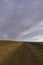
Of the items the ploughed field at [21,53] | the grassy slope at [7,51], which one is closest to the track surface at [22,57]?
the ploughed field at [21,53]

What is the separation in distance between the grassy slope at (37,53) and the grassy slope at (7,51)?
39 centimetres

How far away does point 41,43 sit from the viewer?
429cm

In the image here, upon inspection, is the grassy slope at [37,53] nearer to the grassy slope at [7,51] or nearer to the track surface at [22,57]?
the track surface at [22,57]

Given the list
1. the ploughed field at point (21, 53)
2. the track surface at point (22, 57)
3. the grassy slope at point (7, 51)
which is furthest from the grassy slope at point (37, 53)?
the grassy slope at point (7, 51)

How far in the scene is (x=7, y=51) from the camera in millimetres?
4066

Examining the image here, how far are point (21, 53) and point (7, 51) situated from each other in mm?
383

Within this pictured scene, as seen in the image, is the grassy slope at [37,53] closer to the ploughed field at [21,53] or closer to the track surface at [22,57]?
the ploughed field at [21,53]

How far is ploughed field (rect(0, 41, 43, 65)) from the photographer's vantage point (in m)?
3.80

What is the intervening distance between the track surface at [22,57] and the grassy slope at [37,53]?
11cm

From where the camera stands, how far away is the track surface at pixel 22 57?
3770mm

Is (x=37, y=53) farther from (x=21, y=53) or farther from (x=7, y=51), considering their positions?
(x=7, y=51)

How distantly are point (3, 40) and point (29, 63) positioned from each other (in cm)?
97

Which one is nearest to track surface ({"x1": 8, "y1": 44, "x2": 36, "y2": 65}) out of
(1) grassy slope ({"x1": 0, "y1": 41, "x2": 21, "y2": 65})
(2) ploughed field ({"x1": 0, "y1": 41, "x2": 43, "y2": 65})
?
(2) ploughed field ({"x1": 0, "y1": 41, "x2": 43, "y2": 65})

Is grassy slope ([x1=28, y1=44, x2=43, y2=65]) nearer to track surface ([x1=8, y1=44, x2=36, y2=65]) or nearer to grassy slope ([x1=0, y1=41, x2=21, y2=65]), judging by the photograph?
track surface ([x1=8, y1=44, x2=36, y2=65])
